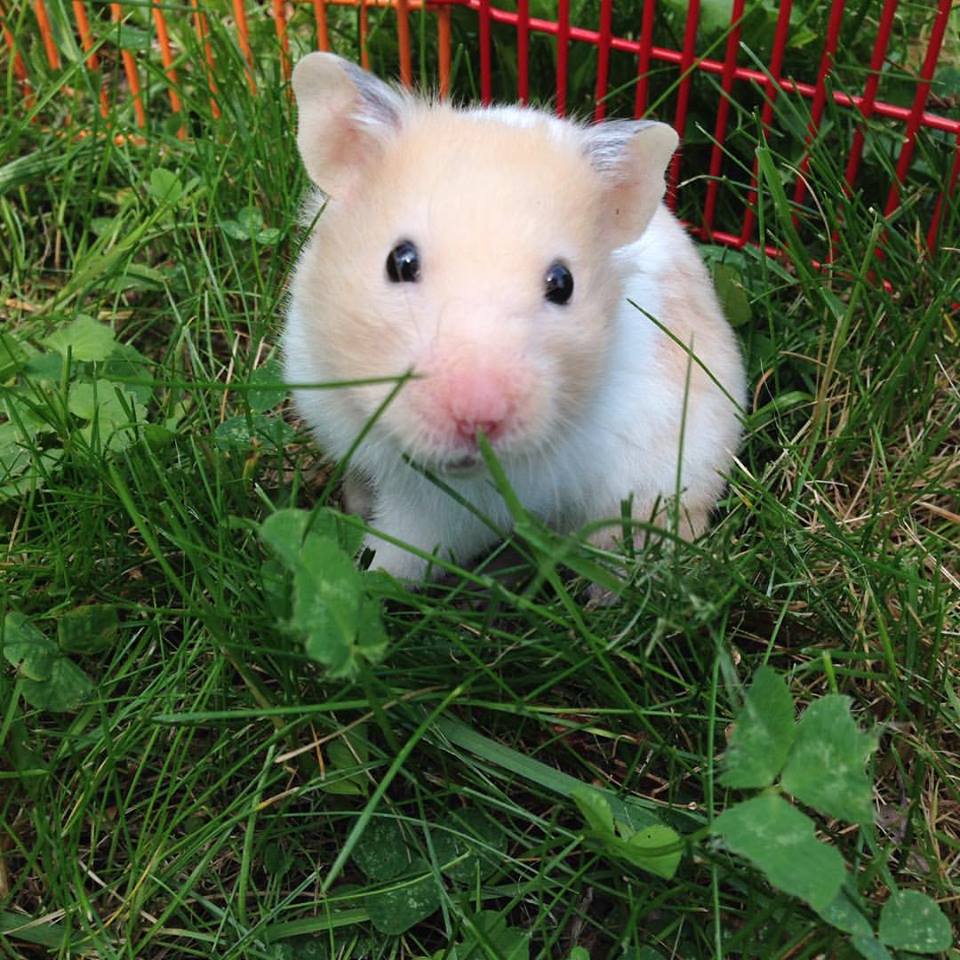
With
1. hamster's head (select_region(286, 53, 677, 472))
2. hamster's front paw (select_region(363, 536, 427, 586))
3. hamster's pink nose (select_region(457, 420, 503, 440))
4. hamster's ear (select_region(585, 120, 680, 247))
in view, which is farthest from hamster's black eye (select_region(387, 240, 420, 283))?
hamster's front paw (select_region(363, 536, 427, 586))

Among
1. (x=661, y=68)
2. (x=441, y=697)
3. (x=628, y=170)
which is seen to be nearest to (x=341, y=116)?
(x=628, y=170)

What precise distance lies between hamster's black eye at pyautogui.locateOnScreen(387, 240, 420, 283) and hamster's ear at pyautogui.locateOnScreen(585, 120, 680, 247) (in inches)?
→ 22.8

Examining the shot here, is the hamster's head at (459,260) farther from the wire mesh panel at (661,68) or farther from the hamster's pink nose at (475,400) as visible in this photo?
the wire mesh panel at (661,68)

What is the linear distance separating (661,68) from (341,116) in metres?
1.57

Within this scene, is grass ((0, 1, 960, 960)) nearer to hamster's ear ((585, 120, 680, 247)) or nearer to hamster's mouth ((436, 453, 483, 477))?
hamster's mouth ((436, 453, 483, 477))

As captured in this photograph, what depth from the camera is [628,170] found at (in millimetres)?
2945

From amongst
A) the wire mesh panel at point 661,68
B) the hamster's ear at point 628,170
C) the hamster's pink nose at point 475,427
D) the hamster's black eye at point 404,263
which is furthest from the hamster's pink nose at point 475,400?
the wire mesh panel at point 661,68

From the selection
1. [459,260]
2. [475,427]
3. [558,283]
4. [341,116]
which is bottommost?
[475,427]

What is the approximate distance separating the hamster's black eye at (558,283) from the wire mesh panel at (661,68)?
1183 mm

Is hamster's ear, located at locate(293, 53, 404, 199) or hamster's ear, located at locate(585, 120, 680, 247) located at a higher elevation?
hamster's ear, located at locate(293, 53, 404, 199)

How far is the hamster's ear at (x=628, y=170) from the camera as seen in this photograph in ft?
9.61

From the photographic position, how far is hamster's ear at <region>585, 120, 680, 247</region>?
2.93 metres

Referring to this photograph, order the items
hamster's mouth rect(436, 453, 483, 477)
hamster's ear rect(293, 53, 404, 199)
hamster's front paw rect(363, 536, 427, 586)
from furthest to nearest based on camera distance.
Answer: hamster's front paw rect(363, 536, 427, 586) < hamster's ear rect(293, 53, 404, 199) < hamster's mouth rect(436, 453, 483, 477)

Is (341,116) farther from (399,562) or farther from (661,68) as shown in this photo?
(661,68)
